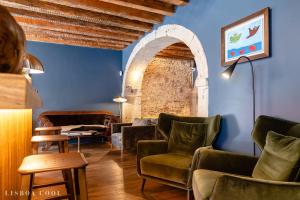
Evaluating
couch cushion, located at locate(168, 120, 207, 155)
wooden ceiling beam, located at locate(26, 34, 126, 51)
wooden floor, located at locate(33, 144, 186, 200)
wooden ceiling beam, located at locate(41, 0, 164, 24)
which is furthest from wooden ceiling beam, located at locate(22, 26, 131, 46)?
couch cushion, located at locate(168, 120, 207, 155)

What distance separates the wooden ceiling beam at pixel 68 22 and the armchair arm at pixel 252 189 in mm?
4004

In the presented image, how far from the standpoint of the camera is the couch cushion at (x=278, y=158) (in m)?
1.52

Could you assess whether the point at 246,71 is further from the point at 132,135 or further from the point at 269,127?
the point at 132,135

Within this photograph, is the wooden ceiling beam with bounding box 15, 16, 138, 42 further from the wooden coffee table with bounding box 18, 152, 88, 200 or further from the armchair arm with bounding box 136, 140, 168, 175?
the wooden coffee table with bounding box 18, 152, 88, 200

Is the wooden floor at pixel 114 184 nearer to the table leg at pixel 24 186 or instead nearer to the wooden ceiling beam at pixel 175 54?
the table leg at pixel 24 186

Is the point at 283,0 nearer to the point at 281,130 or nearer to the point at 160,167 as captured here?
the point at 281,130

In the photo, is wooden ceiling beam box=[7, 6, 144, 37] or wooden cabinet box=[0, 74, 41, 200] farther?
wooden ceiling beam box=[7, 6, 144, 37]

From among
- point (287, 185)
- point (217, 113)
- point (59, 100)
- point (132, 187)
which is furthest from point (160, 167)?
point (59, 100)

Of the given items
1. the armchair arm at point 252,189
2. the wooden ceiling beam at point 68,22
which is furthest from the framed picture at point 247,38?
the wooden ceiling beam at point 68,22

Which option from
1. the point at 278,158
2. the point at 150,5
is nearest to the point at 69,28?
the point at 150,5

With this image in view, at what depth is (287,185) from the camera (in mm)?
1256

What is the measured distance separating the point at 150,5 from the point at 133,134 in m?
2.40

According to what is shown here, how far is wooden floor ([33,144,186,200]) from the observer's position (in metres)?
2.63

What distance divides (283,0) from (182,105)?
554cm
